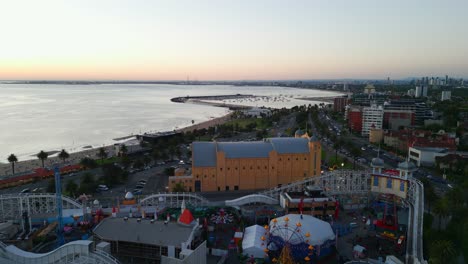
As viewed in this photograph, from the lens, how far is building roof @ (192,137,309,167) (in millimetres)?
41750

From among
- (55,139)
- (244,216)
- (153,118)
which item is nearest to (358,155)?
(244,216)

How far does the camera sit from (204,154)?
42.1 m

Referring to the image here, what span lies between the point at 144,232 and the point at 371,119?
6890 centimetres

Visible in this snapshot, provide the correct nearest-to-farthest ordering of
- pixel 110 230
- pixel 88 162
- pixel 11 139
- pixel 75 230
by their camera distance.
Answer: pixel 110 230 < pixel 75 230 < pixel 88 162 < pixel 11 139

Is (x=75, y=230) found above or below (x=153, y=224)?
below

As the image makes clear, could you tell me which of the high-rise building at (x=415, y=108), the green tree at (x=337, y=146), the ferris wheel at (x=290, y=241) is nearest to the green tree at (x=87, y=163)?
the ferris wheel at (x=290, y=241)

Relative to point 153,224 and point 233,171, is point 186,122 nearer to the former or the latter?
point 233,171

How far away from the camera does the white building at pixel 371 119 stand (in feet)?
267

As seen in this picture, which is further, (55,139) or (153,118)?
(153,118)

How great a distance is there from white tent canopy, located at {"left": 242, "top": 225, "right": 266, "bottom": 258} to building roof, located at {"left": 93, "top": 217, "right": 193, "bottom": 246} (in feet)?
13.0

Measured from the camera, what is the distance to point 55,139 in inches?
3196

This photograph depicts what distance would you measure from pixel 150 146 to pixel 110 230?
4324 centimetres

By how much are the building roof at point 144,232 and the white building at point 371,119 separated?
215 ft

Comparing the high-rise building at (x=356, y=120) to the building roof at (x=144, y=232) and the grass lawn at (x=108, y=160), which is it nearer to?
the grass lawn at (x=108, y=160)
